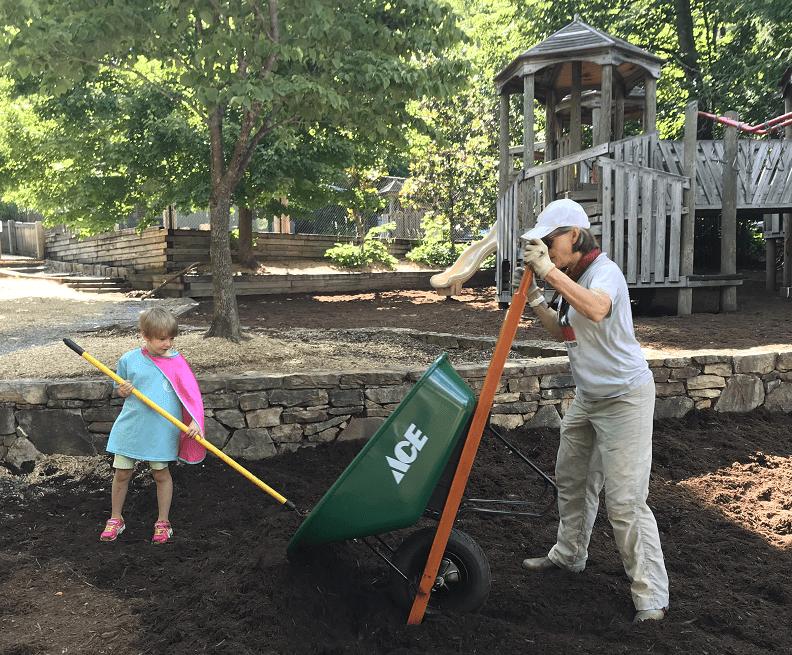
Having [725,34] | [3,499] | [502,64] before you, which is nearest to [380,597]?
[3,499]

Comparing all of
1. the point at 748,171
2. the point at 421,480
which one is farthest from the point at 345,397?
the point at 748,171

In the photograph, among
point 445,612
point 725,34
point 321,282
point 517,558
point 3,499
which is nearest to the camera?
point 445,612

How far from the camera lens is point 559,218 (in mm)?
2420

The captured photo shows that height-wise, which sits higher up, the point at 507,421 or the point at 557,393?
the point at 557,393

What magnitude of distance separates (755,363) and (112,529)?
14.6ft

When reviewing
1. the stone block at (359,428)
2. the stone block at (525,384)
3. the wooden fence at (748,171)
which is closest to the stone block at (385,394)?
the stone block at (359,428)

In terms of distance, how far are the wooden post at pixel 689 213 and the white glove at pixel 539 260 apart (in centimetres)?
679

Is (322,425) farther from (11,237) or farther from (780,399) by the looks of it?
(11,237)

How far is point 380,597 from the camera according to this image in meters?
2.55

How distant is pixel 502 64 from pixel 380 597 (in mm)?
15724

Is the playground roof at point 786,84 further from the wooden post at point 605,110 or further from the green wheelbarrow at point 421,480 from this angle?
the green wheelbarrow at point 421,480

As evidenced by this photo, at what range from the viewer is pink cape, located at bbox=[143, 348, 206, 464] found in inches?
123

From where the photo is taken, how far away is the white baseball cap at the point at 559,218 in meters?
2.39

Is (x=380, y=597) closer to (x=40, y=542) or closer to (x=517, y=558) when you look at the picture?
(x=517, y=558)
